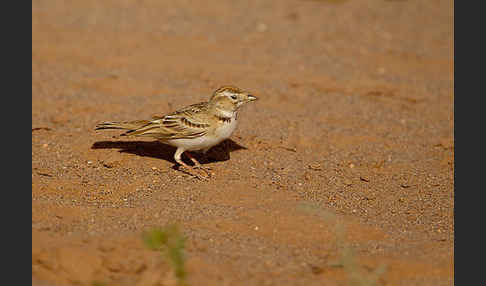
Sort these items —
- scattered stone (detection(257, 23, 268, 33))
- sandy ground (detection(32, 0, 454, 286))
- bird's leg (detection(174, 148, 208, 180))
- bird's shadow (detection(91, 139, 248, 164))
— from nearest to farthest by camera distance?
sandy ground (detection(32, 0, 454, 286)) → bird's leg (detection(174, 148, 208, 180)) → bird's shadow (detection(91, 139, 248, 164)) → scattered stone (detection(257, 23, 268, 33))

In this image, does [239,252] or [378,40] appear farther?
[378,40]

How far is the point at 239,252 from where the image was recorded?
5.85 m

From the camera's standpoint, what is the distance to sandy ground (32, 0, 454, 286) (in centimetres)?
566

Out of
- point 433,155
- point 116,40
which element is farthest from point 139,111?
point 433,155

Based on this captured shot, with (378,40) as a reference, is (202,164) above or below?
below

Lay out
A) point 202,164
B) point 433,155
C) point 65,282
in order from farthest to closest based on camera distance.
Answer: point 433,155 → point 202,164 → point 65,282

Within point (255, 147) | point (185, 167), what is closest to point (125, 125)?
point (185, 167)

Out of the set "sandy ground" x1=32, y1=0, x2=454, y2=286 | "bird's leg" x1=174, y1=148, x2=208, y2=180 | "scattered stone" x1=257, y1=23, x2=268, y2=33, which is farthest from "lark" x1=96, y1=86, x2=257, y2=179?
"scattered stone" x1=257, y1=23, x2=268, y2=33

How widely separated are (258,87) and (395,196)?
12.9ft

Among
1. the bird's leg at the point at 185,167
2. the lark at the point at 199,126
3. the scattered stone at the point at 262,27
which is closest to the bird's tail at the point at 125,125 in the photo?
the lark at the point at 199,126

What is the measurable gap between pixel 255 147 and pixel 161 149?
1295 millimetres

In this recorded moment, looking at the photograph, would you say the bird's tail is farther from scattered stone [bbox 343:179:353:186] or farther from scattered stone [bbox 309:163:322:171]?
scattered stone [bbox 343:179:353:186]

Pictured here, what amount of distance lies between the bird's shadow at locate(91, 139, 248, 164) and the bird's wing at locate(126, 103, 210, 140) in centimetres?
44

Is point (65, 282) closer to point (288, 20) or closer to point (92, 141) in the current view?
point (92, 141)
